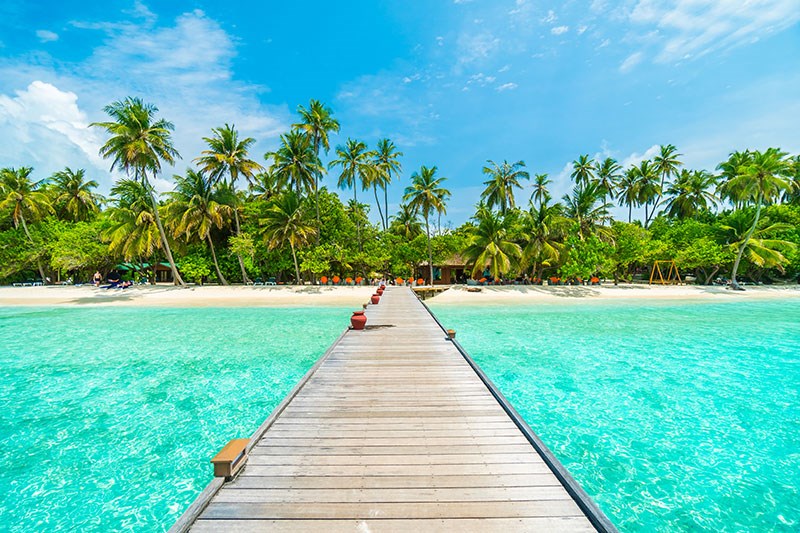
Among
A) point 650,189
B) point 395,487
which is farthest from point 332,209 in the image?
point 650,189

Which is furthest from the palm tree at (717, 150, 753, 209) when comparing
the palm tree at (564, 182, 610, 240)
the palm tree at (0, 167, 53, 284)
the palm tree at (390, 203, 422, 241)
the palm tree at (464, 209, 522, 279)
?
the palm tree at (0, 167, 53, 284)

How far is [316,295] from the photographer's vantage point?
2705 centimetres

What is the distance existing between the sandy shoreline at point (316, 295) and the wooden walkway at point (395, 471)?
17.8 meters

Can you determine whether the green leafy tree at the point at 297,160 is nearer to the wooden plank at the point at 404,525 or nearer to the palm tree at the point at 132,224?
the palm tree at the point at 132,224

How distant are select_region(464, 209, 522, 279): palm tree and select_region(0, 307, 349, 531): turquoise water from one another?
19665mm

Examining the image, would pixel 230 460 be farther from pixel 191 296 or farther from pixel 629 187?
pixel 629 187

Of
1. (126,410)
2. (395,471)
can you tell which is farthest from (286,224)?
(395,471)

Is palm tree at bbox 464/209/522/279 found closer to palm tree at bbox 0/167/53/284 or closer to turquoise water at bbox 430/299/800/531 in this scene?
turquoise water at bbox 430/299/800/531

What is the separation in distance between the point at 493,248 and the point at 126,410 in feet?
91.7

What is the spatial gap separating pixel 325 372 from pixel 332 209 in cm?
2856

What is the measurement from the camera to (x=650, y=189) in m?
42.0

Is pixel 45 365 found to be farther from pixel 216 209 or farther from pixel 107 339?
pixel 216 209

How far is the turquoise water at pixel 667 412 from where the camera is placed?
4.54 meters

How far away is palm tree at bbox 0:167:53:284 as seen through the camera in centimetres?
3244
